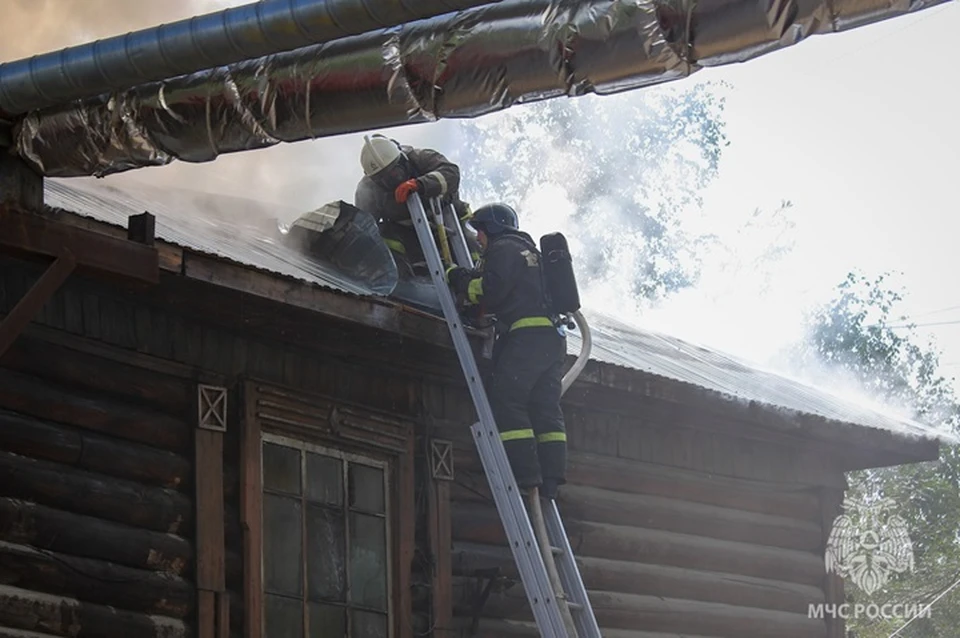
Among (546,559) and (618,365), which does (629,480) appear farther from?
(546,559)

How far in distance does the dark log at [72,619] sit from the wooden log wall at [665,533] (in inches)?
82.4

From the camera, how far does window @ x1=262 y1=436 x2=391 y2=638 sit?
887 centimetres

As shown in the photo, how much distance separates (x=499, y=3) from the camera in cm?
673

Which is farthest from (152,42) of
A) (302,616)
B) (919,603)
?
(919,603)

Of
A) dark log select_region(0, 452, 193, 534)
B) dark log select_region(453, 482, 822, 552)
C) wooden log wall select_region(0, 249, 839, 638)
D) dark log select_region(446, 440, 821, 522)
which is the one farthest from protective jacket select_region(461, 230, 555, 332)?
dark log select_region(0, 452, 193, 534)

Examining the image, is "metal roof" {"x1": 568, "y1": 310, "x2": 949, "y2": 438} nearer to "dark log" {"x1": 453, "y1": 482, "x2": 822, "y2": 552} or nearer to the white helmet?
"dark log" {"x1": 453, "y1": 482, "x2": 822, "y2": 552}

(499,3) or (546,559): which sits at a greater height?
(499,3)

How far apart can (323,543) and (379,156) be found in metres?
2.38

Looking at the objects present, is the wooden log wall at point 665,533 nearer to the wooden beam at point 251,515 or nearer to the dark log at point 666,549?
the dark log at point 666,549

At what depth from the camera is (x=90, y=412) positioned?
8203 mm

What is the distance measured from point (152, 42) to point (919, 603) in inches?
993

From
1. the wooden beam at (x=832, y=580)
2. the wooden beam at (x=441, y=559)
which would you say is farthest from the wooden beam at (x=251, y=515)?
the wooden beam at (x=832, y=580)

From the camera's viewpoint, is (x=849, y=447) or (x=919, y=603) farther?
(x=919, y=603)

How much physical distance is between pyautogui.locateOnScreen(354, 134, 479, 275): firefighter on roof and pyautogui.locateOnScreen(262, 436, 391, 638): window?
1505 mm
